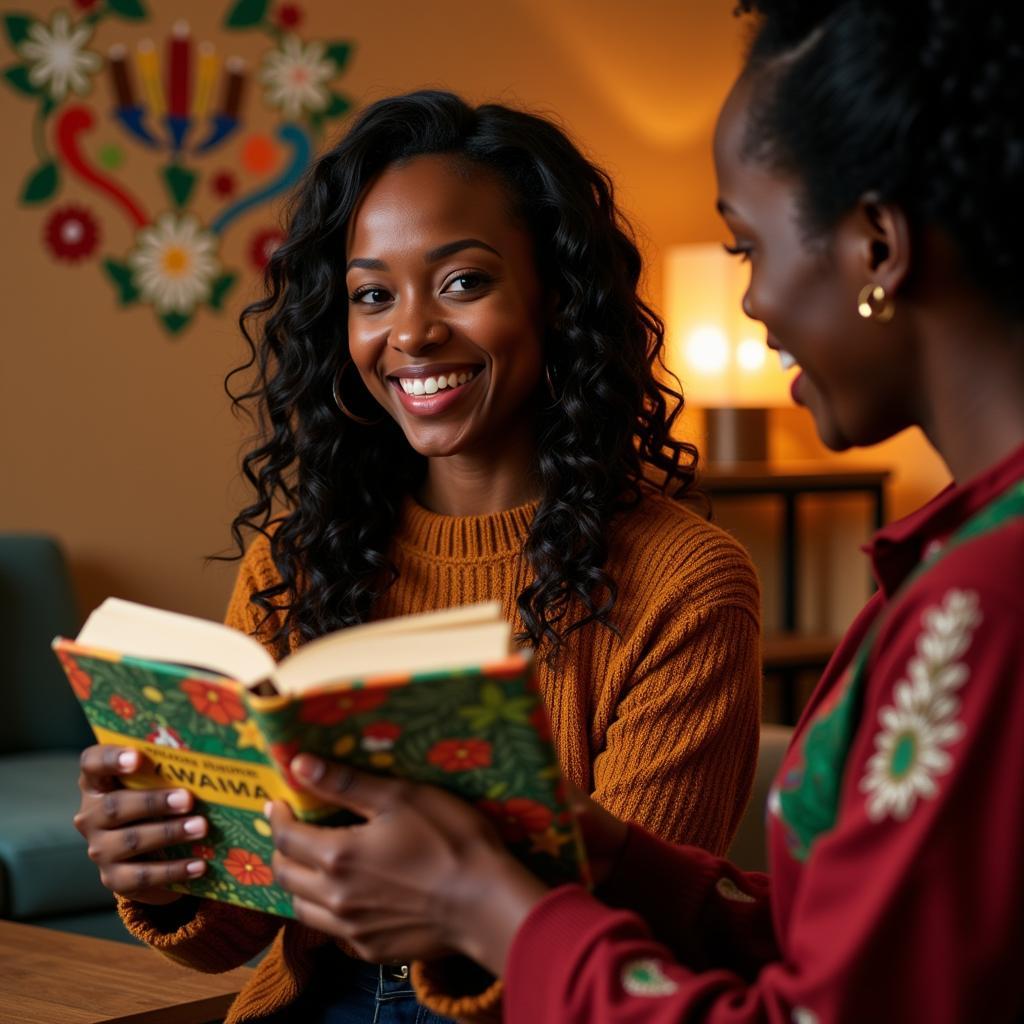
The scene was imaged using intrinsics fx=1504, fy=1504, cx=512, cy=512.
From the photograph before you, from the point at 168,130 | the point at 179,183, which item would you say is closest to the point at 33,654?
the point at 179,183

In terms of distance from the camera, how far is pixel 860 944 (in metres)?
0.74

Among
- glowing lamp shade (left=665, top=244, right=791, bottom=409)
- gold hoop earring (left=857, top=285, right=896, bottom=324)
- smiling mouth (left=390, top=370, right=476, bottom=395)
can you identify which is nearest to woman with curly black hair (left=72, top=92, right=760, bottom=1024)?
smiling mouth (left=390, top=370, right=476, bottom=395)

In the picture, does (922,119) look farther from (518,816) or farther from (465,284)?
(465,284)

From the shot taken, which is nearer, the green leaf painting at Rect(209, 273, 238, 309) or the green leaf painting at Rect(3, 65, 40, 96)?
A: the green leaf painting at Rect(3, 65, 40, 96)

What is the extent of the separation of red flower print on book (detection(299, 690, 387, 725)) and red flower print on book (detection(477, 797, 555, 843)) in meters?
0.11

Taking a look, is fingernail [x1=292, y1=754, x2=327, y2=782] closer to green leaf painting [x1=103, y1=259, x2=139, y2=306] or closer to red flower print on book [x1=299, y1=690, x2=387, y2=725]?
red flower print on book [x1=299, y1=690, x2=387, y2=725]

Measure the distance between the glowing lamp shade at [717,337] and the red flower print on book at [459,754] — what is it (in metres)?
3.57

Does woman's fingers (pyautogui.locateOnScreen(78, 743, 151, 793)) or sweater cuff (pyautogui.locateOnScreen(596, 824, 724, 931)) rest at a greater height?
woman's fingers (pyautogui.locateOnScreen(78, 743, 151, 793))

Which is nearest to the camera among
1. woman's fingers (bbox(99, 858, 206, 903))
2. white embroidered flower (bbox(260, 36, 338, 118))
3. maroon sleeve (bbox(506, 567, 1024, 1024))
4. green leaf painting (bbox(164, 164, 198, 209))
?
maroon sleeve (bbox(506, 567, 1024, 1024))

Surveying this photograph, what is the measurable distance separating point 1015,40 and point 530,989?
589 mm

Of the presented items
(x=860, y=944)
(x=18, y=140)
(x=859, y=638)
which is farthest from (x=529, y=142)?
(x=18, y=140)

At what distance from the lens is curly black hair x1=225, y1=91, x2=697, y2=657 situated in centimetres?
161

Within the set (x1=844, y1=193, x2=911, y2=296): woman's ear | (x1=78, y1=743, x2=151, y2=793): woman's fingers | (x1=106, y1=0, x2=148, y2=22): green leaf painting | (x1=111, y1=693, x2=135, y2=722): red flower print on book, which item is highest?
(x1=106, y1=0, x2=148, y2=22): green leaf painting

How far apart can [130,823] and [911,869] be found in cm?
69
